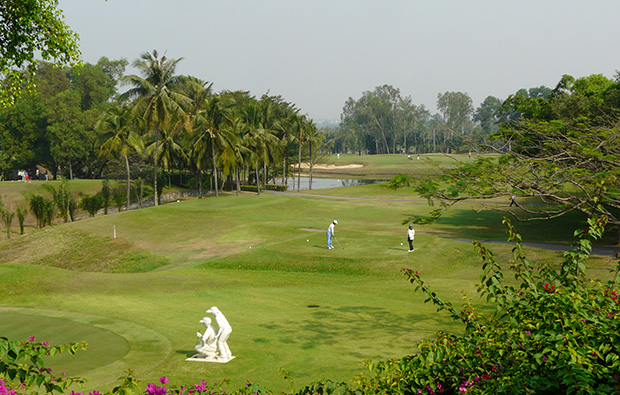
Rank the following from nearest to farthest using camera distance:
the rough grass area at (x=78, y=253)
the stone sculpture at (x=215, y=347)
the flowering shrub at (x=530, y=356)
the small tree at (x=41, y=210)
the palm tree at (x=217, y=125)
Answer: the flowering shrub at (x=530, y=356)
the stone sculpture at (x=215, y=347)
the rough grass area at (x=78, y=253)
the small tree at (x=41, y=210)
the palm tree at (x=217, y=125)

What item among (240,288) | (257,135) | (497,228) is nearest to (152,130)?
Result: (257,135)

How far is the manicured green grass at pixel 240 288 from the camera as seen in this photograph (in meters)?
14.5

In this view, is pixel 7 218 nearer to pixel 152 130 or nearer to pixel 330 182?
pixel 152 130

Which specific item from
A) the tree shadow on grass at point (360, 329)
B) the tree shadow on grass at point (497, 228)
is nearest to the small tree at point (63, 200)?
the tree shadow on grass at point (497, 228)

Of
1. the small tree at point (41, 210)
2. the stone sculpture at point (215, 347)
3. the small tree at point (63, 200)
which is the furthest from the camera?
the small tree at point (63, 200)

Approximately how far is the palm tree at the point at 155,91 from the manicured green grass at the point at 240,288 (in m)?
12.1

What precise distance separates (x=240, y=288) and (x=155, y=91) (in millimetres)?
39169

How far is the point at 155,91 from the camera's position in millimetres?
59000

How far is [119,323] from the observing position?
697 inches

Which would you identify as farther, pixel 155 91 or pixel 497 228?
pixel 155 91

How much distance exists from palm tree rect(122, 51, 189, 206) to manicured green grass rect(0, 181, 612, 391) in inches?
478

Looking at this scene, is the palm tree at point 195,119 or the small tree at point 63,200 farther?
the palm tree at point 195,119

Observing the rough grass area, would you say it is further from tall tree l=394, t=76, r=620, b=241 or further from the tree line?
tall tree l=394, t=76, r=620, b=241

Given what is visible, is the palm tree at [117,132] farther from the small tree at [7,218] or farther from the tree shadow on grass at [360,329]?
the tree shadow on grass at [360,329]
